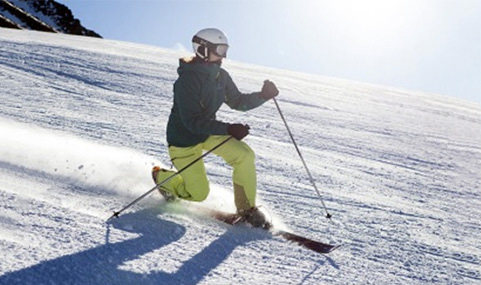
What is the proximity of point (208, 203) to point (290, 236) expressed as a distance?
103 cm

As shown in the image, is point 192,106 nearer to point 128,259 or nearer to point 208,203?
point 208,203

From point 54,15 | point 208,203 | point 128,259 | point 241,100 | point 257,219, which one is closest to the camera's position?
point 128,259

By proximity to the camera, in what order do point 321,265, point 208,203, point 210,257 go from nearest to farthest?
1. point 210,257
2. point 321,265
3. point 208,203

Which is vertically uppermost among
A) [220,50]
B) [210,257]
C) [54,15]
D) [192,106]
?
[220,50]

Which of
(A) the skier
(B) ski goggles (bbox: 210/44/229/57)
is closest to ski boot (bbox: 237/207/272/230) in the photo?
(A) the skier

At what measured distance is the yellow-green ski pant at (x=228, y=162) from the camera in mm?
4137

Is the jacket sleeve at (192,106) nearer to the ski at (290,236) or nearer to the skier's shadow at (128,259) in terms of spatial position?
the ski at (290,236)

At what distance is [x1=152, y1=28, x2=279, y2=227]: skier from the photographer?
13.2ft

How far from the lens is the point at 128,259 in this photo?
9.61 feet

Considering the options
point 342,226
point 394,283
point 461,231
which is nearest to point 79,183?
point 342,226

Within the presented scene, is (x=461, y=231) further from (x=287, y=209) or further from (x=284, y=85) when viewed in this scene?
(x=284, y=85)

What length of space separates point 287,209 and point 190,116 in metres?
1.26

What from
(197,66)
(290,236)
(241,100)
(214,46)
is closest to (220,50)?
(214,46)

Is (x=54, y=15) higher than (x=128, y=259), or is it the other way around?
(x=128, y=259)
